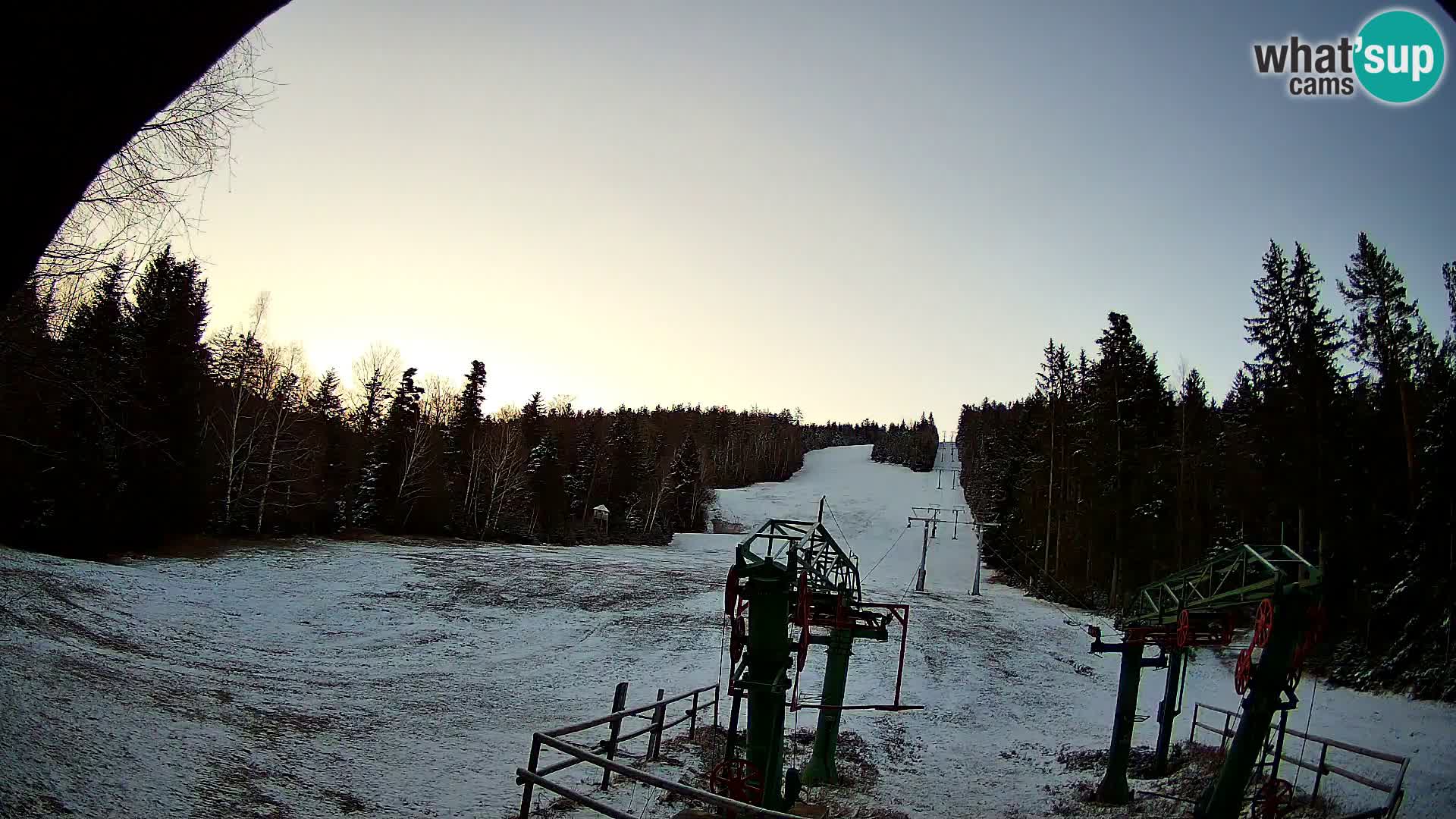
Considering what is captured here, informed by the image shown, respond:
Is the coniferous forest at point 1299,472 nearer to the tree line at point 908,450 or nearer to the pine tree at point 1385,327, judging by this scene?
the pine tree at point 1385,327

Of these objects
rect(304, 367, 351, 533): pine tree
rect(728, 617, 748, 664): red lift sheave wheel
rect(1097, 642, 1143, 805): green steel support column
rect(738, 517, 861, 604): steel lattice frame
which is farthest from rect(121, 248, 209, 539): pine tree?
rect(1097, 642, 1143, 805): green steel support column

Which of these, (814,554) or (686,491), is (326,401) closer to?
(686,491)

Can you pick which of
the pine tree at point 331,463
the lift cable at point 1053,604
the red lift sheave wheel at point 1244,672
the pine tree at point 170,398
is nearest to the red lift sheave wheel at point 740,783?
the red lift sheave wheel at point 1244,672

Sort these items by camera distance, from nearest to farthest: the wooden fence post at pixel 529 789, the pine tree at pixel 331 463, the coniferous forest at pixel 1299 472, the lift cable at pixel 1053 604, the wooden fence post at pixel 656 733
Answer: the wooden fence post at pixel 529 789 → the wooden fence post at pixel 656 733 → the coniferous forest at pixel 1299 472 → the lift cable at pixel 1053 604 → the pine tree at pixel 331 463

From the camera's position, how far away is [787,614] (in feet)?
41.0

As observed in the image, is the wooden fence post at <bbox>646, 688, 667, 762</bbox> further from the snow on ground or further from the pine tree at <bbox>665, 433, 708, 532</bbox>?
the pine tree at <bbox>665, 433, 708, 532</bbox>

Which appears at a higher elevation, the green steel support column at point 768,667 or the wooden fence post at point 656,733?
the green steel support column at point 768,667

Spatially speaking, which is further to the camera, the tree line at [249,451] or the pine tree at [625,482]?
the pine tree at [625,482]

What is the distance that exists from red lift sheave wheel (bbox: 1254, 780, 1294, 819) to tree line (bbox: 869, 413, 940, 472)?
4743 inches

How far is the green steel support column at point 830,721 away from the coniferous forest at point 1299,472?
10.9 m

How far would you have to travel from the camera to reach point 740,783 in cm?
1201

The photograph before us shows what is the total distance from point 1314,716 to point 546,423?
63814 mm

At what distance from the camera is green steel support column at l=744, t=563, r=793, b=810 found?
1205 centimetres

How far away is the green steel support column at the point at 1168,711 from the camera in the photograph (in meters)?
16.0
